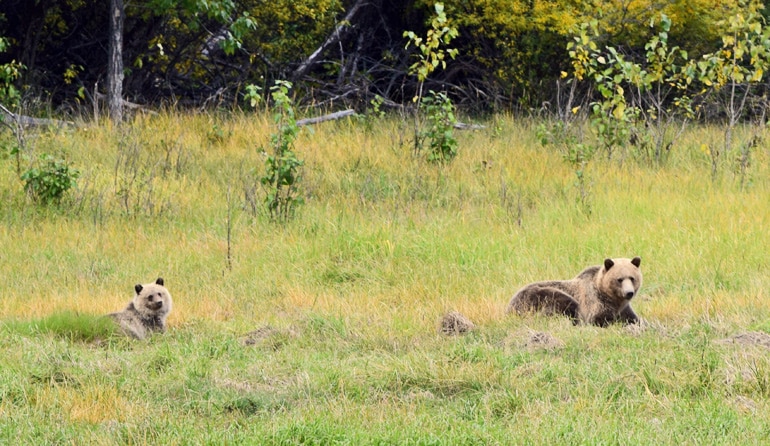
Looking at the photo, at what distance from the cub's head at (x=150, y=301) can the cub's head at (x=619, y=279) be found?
3272 millimetres

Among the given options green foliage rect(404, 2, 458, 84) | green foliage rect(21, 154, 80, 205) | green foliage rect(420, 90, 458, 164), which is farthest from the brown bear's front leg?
green foliage rect(21, 154, 80, 205)

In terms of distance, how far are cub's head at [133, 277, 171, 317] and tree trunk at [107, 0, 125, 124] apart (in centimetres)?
793

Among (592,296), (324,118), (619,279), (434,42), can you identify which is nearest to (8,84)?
(324,118)

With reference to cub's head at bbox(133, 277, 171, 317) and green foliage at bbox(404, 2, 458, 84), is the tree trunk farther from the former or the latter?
cub's head at bbox(133, 277, 171, 317)

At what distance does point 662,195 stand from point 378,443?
756 cm

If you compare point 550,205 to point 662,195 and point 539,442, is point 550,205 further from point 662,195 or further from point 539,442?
point 539,442

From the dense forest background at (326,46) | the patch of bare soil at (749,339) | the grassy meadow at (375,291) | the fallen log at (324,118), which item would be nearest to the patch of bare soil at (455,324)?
the grassy meadow at (375,291)

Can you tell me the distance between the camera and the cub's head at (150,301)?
317 inches

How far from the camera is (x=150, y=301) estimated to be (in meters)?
8.05

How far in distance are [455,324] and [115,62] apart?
9.69 meters

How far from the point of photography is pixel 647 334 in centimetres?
753

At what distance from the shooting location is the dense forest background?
1808 centimetres

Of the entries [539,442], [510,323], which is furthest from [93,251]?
[539,442]

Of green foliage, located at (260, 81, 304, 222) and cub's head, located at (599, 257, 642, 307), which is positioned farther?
green foliage, located at (260, 81, 304, 222)
